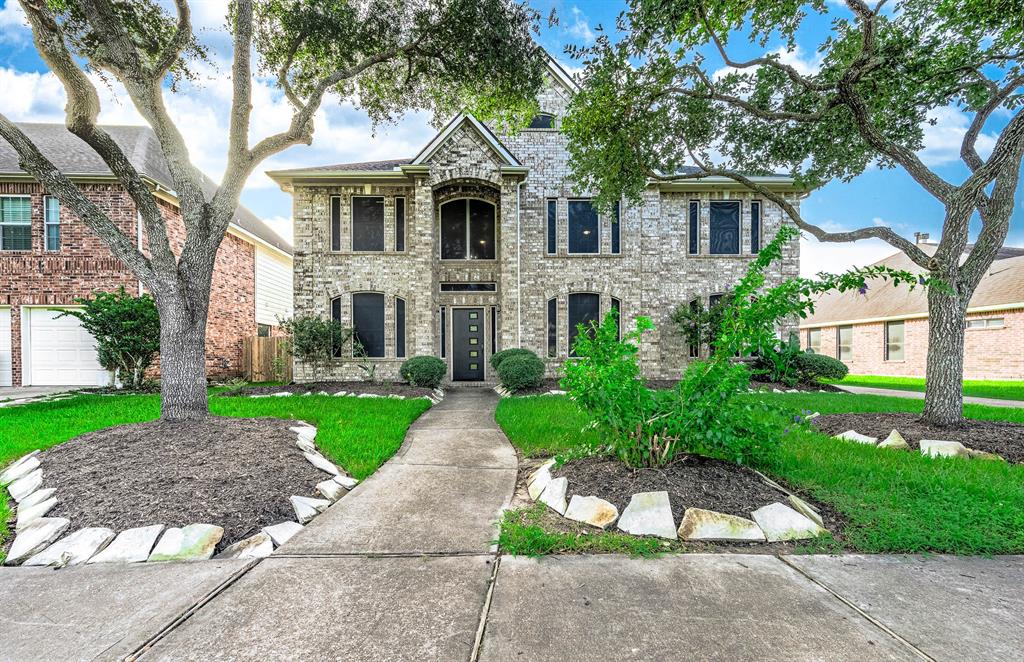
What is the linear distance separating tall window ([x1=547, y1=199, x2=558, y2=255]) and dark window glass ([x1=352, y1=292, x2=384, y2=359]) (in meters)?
5.25

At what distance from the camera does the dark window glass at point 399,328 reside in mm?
12273

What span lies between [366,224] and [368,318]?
2805 millimetres

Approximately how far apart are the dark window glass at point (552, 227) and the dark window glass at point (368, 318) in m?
5.25

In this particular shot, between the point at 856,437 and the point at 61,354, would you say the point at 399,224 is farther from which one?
the point at 856,437

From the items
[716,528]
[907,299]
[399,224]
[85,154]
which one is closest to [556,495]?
[716,528]

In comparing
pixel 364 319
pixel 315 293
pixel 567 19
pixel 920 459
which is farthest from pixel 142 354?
pixel 920 459

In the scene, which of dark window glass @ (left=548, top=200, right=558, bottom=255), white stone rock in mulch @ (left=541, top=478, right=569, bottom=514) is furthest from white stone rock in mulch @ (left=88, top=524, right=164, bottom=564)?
dark window glass @ (left=548, top=200, right=558, bottom=255)

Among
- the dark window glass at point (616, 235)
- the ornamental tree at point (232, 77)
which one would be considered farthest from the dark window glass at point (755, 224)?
the ornamental tree at point (232, 77)

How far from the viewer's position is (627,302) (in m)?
12.3

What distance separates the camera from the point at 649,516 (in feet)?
9.72

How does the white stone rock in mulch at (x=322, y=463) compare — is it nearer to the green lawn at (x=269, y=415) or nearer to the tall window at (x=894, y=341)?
the green lawn at (x=269, y=415)

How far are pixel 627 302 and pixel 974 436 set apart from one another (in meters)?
7.91

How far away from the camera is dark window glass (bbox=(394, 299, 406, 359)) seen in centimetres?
1227

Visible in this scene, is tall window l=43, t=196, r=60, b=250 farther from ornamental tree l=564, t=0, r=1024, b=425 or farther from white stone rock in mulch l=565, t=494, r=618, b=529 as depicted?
white stone rock in mulch l=565, t=494, r=618, b=529
